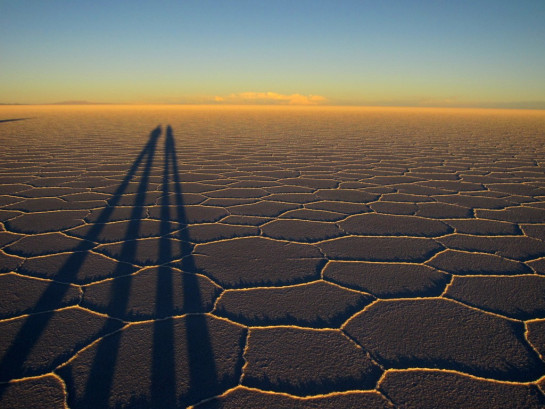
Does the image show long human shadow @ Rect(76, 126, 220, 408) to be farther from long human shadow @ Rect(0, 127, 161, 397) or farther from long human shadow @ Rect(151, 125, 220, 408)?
long human shadow @ Rect(0, 127, 161, 397)

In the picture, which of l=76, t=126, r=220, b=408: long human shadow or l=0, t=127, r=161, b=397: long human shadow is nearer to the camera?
l=76, t=126, r=220, b=408: long human shadow

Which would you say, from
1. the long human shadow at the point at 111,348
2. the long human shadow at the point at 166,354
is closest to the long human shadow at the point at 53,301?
the long human shadow at the point at 111,348

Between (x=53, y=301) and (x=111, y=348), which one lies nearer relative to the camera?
(x=111, y=348)

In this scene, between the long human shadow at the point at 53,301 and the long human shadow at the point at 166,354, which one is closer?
the long human shadow at the point at 166,354

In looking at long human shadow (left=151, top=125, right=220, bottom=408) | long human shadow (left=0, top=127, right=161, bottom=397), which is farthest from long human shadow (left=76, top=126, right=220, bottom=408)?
long human shadow (left=0, top=127, right=161, bottom=397)

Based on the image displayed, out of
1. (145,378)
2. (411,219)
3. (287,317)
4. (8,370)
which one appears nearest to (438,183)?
(411,219)

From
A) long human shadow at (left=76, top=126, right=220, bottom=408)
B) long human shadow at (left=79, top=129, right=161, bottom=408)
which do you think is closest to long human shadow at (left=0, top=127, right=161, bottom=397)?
long human shadow at (left=79, top=129, right=161, bottom=408)

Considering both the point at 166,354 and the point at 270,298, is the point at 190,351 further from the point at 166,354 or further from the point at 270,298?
the point at 270,298

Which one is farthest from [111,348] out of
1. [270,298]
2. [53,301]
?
[270,298]

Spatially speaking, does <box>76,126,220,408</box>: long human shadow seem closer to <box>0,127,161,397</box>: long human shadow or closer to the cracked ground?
the cracked ground

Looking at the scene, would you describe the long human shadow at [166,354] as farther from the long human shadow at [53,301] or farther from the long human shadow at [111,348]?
the long human shadow at [53,301]
